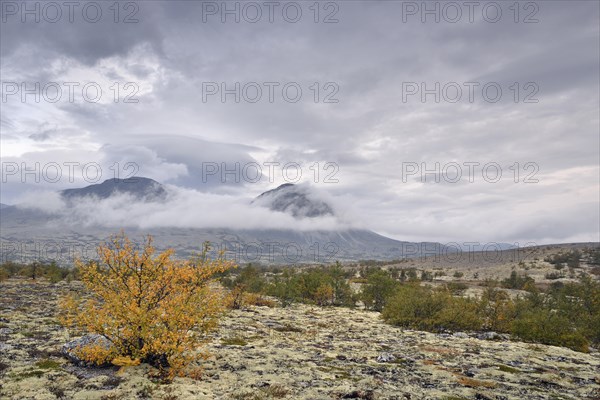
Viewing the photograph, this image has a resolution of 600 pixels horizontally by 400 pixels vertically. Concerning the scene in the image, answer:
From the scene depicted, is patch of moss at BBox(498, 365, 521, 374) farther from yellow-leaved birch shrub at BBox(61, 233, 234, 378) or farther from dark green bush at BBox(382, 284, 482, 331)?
yellow-leaved birch shrub at BBox(61, 233, 234, 378)

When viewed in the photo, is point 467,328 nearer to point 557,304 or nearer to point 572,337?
point 572,337

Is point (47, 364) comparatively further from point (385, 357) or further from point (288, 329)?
point (385, 357)

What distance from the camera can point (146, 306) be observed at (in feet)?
46.5

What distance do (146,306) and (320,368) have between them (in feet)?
25.5

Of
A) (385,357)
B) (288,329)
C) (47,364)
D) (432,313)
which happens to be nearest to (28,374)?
(47,364)

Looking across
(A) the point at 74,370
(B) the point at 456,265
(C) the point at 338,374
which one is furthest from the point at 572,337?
(B) the point at 456,265

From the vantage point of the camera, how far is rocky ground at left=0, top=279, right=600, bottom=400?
39.9ft

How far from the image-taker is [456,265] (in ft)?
305

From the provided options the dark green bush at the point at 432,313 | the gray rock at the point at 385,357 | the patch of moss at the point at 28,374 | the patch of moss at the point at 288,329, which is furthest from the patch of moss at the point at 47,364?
the dark green bush at the point at 432,313

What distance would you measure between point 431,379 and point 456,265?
3407 inches

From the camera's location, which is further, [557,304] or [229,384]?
[557,304]

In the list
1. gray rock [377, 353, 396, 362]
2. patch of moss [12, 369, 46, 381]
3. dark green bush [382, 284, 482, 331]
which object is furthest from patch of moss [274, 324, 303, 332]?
patch of moss [12, 369, 46, 381]

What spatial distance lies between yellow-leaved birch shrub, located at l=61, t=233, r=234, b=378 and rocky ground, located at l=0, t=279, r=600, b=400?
81 centimetres

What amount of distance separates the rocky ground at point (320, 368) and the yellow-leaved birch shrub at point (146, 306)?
810 mm
